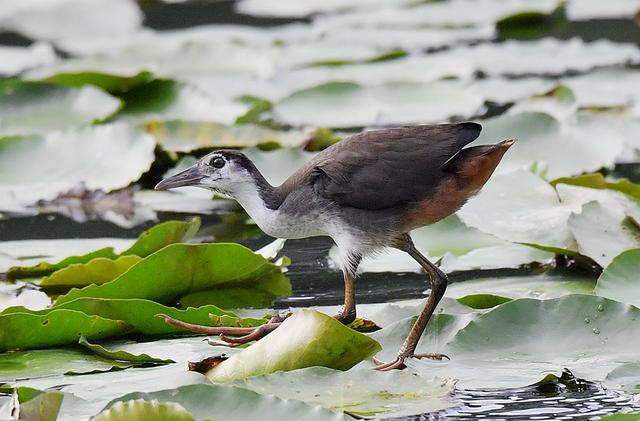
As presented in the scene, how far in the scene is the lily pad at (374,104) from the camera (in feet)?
22.2

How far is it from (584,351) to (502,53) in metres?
5.27

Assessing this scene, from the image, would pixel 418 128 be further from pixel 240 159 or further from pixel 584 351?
pixel 584 351

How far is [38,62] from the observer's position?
8297 millimetres

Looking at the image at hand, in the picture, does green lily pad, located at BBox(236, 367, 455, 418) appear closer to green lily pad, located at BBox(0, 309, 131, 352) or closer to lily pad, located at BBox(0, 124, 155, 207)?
green lily pad, located at BBox(0, 309, 131, 352)

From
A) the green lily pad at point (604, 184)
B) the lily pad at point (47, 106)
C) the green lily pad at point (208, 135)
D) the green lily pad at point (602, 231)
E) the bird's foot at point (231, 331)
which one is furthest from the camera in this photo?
the lily pad at point (47, 106)

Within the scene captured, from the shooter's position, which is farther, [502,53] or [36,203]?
[502,53]

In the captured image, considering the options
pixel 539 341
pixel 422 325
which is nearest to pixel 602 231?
pixel 539 341

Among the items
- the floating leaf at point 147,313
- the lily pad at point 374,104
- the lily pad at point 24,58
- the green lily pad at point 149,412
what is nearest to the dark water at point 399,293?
the floating leaf at point 147,313

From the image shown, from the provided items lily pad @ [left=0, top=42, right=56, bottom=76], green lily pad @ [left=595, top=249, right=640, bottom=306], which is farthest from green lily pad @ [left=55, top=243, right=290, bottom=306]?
lily pad @ [left=0, top=42, right=56, bottom=76]

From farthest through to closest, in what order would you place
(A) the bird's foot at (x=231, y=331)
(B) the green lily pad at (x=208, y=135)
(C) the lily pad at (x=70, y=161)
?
(B) the green lily pad at (x=208, y=135) < (C) the lily pad at (x=70, y=161) < (A) the bird's foot at (x=231, y=331)

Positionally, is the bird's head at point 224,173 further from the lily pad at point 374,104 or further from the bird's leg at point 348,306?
the lily pad at point 374,104

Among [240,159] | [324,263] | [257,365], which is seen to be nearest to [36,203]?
[324,263]

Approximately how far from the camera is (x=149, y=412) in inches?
102

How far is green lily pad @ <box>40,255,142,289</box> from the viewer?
13.4 ft
